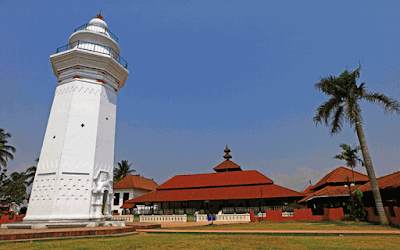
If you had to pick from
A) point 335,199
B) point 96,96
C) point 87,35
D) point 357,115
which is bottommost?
point 335,199

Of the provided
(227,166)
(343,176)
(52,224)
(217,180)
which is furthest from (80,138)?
(227,166)

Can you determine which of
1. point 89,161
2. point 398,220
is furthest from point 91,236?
point 398,220

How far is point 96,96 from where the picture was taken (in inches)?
606

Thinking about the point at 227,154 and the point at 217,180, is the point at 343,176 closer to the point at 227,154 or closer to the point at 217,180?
the point at 217,180

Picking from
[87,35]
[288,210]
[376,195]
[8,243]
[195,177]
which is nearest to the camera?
[8,243]

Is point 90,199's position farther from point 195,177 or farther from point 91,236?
point 195,177

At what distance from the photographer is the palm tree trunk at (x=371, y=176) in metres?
13.7

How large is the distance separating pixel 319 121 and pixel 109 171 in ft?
48.7

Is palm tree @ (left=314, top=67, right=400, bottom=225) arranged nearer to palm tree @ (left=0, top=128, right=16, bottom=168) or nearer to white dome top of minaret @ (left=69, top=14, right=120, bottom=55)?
white dome top of minaret @ (left=69, top=14, right=120, bottom=55)

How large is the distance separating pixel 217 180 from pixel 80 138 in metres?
21.1

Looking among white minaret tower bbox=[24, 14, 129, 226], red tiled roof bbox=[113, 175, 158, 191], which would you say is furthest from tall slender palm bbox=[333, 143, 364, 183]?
red tiled roof bbox=[113, 175, 158, 191]

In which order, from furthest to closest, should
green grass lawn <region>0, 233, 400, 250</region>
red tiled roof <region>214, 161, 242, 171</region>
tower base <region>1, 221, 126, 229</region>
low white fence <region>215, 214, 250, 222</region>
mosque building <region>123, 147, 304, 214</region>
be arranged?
red tiled roof <region>214, 161, 242, 171</region> → mosque building <region>123, 147, 304, 214</region> → low white fence <region>215, 214, 250, 222</region> → tower base <region>1, 221, 126, 229</region> → green grass lawn <region>0, 233, 400, 250</region>

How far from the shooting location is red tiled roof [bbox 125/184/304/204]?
2538 cm

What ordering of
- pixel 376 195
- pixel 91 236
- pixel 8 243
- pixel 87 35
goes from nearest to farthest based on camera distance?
pixel 8 243, pixel 91 236, pixel 376 195, pixel 87 35
